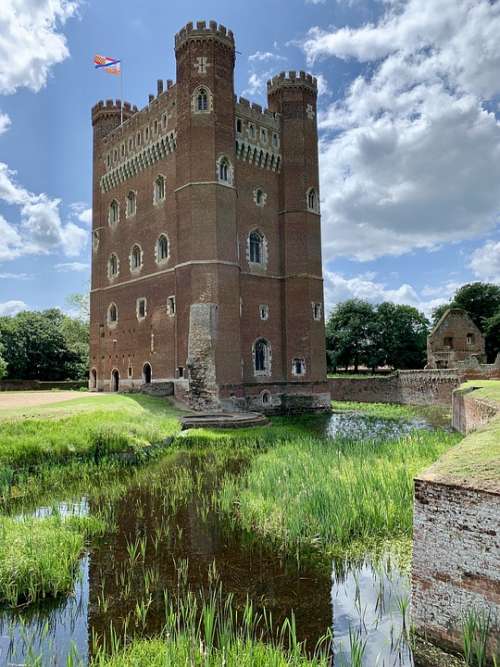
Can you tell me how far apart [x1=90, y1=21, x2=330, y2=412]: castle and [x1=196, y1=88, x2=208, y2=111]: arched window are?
0.25ft

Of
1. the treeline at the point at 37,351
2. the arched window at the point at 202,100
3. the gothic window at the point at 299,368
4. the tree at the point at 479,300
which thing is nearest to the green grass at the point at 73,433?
the gothic window at the point at 299,368

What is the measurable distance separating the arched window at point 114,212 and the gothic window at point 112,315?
19.0ft

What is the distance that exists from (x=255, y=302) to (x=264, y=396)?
5536mm

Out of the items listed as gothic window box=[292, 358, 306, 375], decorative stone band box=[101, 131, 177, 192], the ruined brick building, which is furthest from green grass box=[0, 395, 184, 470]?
the ruined brick building

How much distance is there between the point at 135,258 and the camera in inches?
1281

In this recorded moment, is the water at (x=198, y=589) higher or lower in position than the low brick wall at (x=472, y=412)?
lower

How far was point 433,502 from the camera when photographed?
484cm

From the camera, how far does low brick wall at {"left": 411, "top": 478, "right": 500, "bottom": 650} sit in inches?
172

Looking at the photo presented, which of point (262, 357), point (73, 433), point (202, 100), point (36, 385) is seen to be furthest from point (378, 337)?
point (73, 433)

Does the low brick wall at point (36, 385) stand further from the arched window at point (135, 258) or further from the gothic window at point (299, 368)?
the gothic window at point (299, 368)

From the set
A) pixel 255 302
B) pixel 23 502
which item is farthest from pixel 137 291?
pixel 23 502

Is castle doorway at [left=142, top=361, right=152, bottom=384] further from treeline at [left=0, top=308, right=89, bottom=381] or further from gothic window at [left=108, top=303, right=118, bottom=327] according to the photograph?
treeline at [left=0, top=308, right=89, bottom=381]

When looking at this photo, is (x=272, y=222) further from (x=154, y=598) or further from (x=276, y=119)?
(x=154, y=598)

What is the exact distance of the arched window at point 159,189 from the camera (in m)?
30.3
